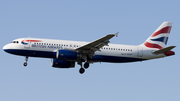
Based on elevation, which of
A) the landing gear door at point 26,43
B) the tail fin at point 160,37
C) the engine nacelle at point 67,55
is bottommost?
the engine nacelle at point 67,55

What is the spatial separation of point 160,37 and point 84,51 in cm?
1272

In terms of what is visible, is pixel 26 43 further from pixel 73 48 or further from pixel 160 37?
pixel 160 37

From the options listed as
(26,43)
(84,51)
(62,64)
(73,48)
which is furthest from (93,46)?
(26,43)

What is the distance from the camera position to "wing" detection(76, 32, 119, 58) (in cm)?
3884

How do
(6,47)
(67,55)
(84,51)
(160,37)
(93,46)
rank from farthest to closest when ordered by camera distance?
(160,37), (6,47), (84,51), (93,46), (67,55)

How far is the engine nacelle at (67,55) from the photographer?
4044 cm

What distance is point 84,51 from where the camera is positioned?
41594mm

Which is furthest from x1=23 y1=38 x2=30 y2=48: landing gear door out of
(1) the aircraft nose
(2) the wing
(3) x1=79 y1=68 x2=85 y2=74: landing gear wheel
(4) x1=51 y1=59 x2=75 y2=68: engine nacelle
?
(3) x1=79 y1=68 x2=85 y2=74: landing gear wheel

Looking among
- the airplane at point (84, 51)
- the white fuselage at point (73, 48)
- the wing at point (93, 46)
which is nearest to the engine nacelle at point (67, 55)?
the airplane at point (84, 51)

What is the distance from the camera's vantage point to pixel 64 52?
40.7 m

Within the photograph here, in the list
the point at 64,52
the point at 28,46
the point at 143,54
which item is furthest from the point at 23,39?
the point at 143,54

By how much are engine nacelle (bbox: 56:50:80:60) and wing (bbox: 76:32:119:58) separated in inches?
32.9

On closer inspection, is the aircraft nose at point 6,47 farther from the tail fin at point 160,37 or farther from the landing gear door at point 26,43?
the tail fin at point 160,37

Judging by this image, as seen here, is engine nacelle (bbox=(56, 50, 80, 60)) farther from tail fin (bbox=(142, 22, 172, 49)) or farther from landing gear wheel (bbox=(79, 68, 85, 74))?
tail fin (bbox=(142, 22, 172, 49))
